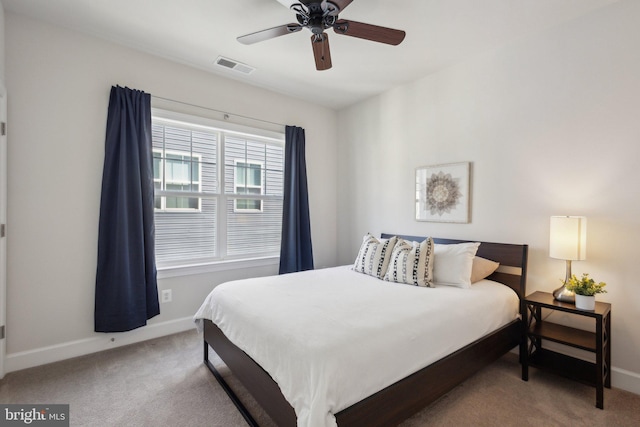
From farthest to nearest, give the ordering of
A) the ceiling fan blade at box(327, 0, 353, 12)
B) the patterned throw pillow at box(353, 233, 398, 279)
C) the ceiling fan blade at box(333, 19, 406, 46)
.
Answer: the patterned throw pillow at box(353, 233, 398, 279) → the ceiling fan blade at box(333, 19, 406, 46) → the ceiling fan blade at box(327, 0, 353, 12)

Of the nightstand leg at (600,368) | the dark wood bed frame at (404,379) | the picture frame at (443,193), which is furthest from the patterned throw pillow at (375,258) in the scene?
the nightstand leg at (600,368)

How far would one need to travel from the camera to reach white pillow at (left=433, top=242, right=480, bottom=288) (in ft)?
8.17

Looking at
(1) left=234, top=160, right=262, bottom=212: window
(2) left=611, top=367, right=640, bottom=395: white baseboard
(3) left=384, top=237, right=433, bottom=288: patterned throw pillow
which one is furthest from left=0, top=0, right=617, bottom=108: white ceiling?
(2) left=611, top=367, right=640, bottom=395: white baseboard

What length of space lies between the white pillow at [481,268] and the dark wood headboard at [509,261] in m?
0.08

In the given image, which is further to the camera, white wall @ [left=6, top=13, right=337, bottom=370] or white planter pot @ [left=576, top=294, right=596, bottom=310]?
white wall @ [left=6, top=13, right=337, bottom=370]

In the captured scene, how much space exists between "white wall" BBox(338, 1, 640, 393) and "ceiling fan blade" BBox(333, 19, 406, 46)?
1.38 m

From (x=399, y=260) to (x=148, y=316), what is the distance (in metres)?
2.44

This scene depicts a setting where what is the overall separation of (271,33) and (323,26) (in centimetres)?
38

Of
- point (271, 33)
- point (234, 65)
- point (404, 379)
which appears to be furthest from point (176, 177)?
point (404, 379)

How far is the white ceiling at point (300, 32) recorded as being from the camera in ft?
7.33

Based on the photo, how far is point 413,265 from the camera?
257cm

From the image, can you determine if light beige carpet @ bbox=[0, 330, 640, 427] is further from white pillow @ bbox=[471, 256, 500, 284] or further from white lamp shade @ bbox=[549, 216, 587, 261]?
white lamp shade @ bbox=[549, 216, 587, 261]

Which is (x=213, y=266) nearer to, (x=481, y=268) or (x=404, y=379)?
(x=404, y=379)

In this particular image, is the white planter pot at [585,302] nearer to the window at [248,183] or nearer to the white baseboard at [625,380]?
the white baseboard at [625,380]
